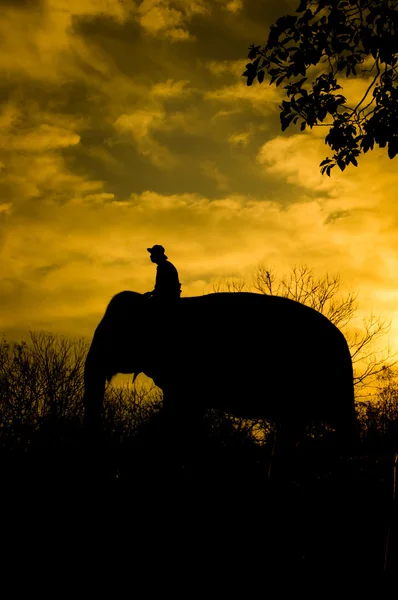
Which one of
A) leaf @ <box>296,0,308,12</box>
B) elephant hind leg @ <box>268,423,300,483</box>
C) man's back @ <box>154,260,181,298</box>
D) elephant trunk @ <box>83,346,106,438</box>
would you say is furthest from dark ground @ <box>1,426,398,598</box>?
leaf @ <box>296,0,308,12</box>

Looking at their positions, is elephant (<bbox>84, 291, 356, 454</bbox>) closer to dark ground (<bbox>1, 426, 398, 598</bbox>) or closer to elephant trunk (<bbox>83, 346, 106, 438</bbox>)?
elephant trunk (<bbox>83, 346, 106, 438</bbox>)

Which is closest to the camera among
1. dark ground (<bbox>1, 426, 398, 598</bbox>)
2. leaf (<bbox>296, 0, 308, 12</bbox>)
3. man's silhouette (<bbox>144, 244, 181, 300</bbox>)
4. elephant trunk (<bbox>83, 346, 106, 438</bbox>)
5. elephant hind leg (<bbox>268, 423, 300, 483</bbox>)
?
dark ground (<bbox>1, 426, 398, 598</bbox>)

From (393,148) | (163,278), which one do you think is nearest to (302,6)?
(393,148)

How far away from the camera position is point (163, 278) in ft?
36.5

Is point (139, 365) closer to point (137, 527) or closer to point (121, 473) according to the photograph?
point (121, 473)

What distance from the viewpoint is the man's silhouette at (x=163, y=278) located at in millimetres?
10930

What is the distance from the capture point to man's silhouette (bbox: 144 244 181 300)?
35.9 feet

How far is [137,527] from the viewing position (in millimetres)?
6402

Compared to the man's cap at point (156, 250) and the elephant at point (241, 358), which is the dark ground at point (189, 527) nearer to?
the elephant at point (241, 358)

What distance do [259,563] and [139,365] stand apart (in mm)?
5771

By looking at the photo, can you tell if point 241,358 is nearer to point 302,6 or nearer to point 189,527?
point 189,527

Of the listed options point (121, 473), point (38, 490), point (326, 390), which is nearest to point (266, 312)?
point (326, 390)

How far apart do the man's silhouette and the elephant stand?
0.65ft

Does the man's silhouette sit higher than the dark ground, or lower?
higher
